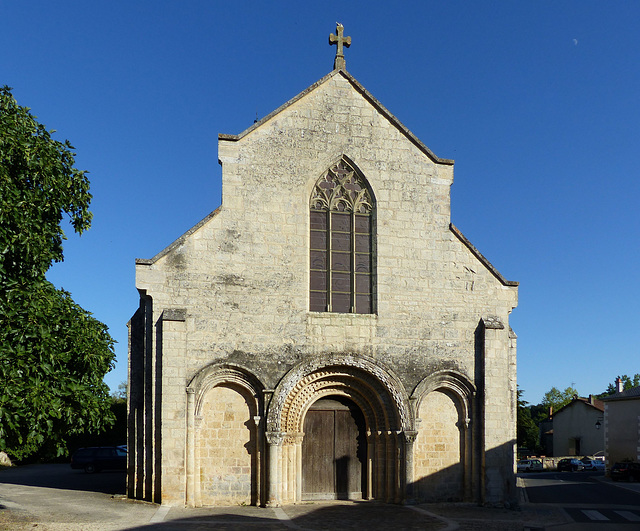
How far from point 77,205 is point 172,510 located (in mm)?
6965

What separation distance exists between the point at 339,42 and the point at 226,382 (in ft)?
31.6

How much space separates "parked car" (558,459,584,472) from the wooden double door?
30533 millimetres

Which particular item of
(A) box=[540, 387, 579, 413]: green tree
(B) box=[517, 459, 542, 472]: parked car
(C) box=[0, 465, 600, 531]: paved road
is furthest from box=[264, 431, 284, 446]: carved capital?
(A) box=[540, 387, 579, 413]: green tree

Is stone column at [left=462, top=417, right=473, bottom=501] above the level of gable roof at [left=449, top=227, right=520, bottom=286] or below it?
below

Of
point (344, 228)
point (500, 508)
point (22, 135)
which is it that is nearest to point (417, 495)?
point (500, 508)

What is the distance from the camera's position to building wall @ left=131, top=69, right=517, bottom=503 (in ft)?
51.2

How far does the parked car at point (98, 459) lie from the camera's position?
2902cm

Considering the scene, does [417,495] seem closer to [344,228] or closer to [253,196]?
[344,228]

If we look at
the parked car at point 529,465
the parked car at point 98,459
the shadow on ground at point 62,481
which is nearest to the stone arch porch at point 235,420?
the shadow on ground at point 62,481

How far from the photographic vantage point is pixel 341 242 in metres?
17.1

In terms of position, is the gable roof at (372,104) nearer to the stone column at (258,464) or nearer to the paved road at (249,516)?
the stone column at (258,464)

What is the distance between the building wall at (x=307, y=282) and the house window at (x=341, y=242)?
0.97 feet

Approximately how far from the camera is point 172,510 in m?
14.5

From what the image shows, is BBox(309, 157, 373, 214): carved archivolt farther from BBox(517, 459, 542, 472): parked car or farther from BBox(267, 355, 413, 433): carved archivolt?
BBox(517, 459, 542, 472): parked car
